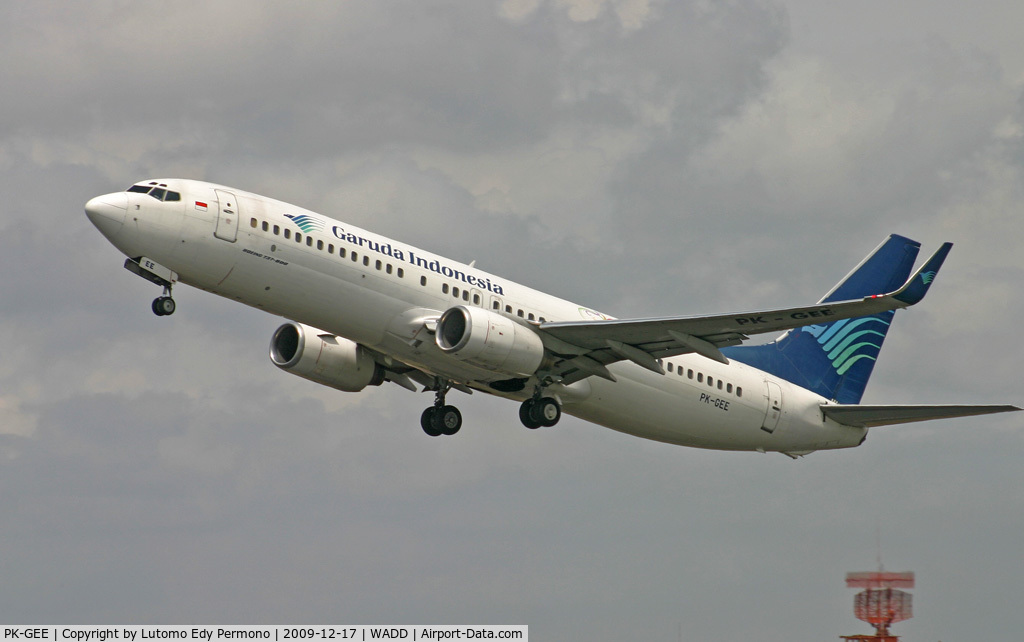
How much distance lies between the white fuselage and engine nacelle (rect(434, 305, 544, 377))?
2.58 feet

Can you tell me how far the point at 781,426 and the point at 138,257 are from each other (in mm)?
24326

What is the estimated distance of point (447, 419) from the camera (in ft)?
155

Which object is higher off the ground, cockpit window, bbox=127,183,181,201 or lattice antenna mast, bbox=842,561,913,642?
cockpit window, bbox=127,183,181,201

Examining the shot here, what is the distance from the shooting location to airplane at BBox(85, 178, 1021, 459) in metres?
38.6

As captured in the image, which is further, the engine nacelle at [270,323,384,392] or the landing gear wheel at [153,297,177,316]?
the engine nacelle at [270,323,384,392]

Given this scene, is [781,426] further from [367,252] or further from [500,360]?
[367,252]

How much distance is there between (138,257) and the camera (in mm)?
38438

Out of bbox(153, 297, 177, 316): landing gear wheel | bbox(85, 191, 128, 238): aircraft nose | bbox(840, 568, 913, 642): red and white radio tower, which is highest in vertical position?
bbox(85, 191, 128, 238): aircraft nose

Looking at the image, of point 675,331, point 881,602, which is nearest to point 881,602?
point 881,602

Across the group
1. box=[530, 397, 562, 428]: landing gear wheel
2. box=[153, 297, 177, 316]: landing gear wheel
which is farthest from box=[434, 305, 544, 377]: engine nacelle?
box=[153, 297, 177, 316]: landing gear wheel

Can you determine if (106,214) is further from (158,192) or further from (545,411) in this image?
(545,411)

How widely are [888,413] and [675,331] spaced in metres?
12.2

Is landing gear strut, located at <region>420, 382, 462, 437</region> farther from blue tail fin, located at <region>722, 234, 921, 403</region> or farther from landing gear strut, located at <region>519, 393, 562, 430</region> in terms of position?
blue tail fin, located at <region>722, 234, 921, 403</region>

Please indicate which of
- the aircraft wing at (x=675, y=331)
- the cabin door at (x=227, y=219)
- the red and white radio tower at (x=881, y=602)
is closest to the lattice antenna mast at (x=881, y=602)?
the red and white radio tower at (x=881, y=602)
